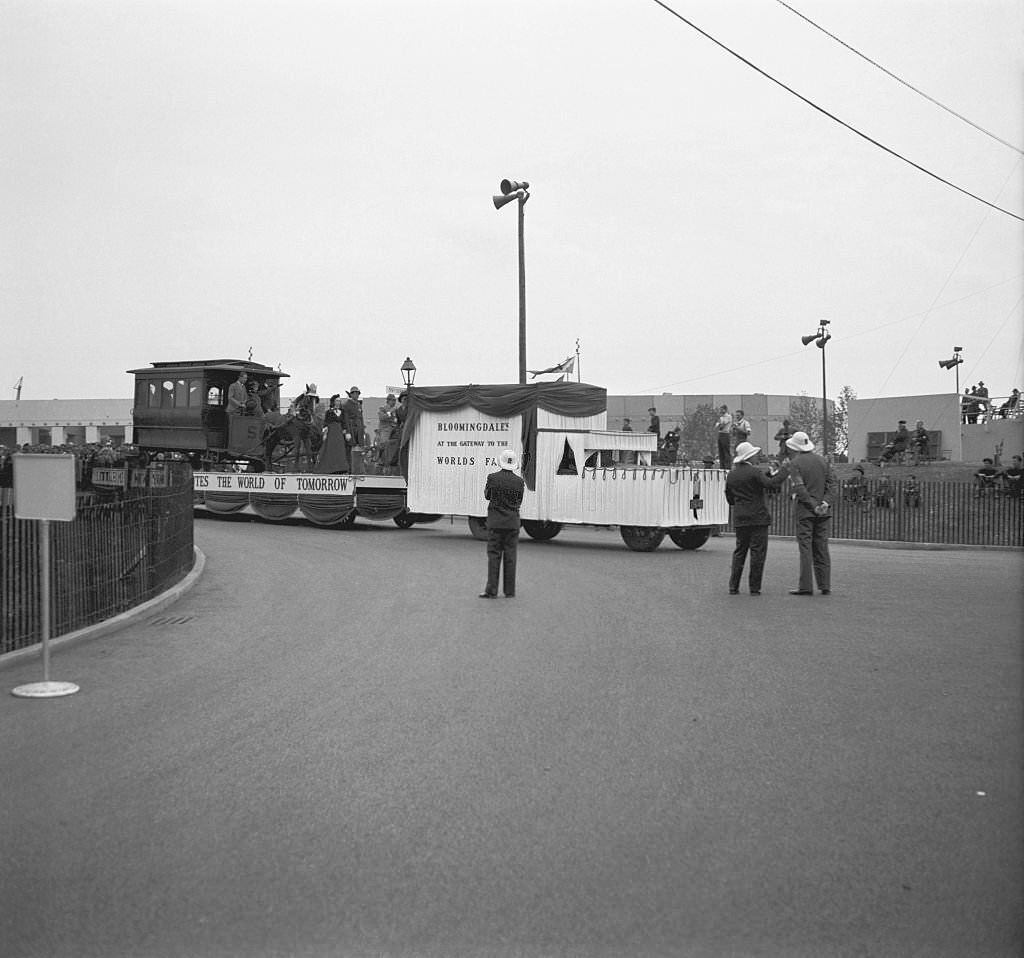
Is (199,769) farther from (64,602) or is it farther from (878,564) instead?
(878,564)

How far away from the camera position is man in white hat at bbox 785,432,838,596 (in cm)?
1417

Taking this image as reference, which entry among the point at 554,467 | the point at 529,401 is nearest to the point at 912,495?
the point at 554,467

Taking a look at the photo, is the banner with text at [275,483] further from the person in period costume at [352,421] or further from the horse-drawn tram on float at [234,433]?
the person in period costume at [352,421]

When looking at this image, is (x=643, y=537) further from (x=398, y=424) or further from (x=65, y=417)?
(x=65, y=417)

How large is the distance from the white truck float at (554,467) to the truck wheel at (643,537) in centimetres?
2

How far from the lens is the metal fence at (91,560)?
10.1 metres

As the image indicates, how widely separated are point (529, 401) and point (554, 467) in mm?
1404

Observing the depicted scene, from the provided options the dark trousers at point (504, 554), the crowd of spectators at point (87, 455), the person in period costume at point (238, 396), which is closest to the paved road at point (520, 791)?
the dark trousers at point (504, 554)

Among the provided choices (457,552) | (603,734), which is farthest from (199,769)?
(457,552)

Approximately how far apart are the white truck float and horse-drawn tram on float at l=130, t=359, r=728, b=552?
3 centimetres

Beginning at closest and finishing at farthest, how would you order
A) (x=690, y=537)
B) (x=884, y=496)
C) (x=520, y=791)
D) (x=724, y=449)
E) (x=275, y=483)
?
(x=520, y=791) < (x=690, y=537) < (x=724, y=449) < (x=884, y=496) < (x=275, y=483)

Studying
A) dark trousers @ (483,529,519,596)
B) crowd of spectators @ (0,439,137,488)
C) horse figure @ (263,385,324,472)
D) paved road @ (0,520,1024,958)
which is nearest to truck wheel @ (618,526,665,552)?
dark trousers @ (483,529,519,596)

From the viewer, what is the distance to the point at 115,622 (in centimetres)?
1171

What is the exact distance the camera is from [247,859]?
4820mm
